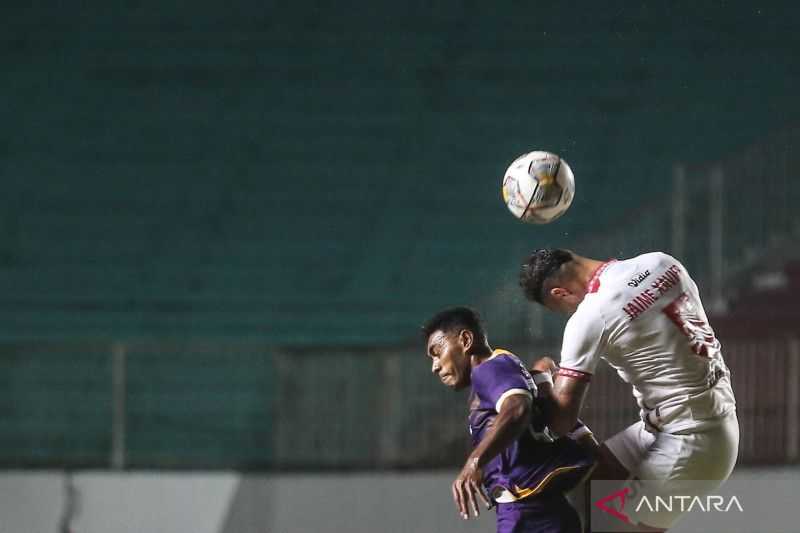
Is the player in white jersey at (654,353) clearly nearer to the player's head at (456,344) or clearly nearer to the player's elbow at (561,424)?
the player's elbow at (561,424)

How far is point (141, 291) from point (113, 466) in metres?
4.88

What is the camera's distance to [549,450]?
3820 millimetres

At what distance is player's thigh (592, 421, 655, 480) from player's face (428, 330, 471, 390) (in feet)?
2.62

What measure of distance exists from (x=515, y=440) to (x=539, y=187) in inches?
60.5

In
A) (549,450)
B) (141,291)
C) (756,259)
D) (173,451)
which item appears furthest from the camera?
(141,291)

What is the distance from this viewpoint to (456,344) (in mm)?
3857

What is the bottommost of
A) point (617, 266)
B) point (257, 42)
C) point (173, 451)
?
point (173, 451)

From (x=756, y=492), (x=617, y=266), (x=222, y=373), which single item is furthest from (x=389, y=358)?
(x=617, y=266)

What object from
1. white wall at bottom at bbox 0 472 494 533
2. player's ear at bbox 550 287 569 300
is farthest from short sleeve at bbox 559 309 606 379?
white wall at bottom at bbox 0 472 494 533

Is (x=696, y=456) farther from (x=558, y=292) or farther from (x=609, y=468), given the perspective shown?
(x=558, y=292)

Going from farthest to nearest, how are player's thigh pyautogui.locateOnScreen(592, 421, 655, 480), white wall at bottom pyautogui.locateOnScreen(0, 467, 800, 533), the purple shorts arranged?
white wall at bottom pyautogui.locateOnScreen(0, 467, 800, 533) → player's thigh pyautogui.locateOnScreen(592, 421, 655, 480) → the purple shorts

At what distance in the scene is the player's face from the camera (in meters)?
3.86

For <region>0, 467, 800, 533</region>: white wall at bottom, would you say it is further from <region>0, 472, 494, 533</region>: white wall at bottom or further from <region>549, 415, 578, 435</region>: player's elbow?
<region>549, 415, 578, 435</region>: player's elbow

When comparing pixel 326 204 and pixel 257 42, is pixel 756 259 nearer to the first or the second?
pixel 326 204
